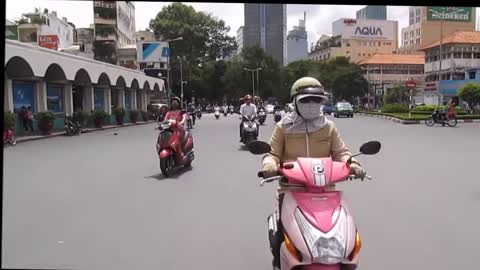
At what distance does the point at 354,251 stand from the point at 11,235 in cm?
320

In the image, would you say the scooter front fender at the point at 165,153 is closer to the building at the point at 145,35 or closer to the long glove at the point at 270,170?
Result: the long glove at the point at 270,170

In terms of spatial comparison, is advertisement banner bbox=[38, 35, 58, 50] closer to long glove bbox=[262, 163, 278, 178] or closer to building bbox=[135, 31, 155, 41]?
building bbox=[135, 31, 155, 41]

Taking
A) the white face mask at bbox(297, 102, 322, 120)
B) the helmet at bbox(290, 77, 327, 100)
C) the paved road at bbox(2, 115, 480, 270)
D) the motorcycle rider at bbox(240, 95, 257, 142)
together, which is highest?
the helmet at bbox(290, 77, 327, 100)

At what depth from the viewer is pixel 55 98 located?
2045cm

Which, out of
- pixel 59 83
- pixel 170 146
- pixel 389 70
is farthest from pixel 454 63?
pixel 170 146

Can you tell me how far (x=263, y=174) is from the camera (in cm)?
292

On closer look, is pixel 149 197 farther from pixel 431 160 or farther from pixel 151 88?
pixel 151 88

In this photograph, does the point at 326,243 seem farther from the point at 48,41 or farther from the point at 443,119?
the point at 48,41

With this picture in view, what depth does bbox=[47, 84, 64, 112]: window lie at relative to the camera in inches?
780

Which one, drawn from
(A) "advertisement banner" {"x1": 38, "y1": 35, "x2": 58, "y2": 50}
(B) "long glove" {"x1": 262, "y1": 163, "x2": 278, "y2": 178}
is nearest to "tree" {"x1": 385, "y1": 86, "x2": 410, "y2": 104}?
(A) "advertisement banner" {"x1": 38, "y1": 35, "x2": 58, "y2": 50}

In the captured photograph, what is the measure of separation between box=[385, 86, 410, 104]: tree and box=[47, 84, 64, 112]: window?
133ft

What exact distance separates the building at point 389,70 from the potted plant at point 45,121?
1808 inches

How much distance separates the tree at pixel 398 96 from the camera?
5359 cm

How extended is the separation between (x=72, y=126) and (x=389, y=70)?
50.1m
